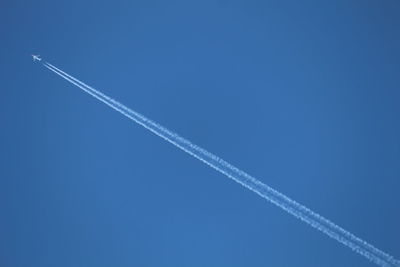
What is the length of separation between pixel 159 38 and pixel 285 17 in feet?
8.95

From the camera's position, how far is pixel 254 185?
831 centimetres

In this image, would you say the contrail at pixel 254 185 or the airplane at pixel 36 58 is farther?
the airplane at pixel 36 58

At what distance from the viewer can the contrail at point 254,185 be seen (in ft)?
26.2

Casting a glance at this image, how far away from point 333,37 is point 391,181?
125 inches

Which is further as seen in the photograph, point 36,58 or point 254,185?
point 36,58

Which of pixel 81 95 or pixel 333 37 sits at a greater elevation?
pixel 333 37

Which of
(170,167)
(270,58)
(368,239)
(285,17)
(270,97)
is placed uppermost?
(285,17)

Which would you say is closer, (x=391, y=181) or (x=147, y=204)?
(x=391, y=181)

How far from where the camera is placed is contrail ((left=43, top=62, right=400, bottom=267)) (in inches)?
314

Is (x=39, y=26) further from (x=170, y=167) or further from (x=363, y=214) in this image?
(x=363, y=214)

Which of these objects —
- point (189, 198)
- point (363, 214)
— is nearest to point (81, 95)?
point (189, 198)

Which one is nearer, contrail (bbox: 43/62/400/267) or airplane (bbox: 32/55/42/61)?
contrail (bbox: 43/62/400/267)

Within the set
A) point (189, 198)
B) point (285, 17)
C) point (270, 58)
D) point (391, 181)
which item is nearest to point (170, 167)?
point (189, 198)

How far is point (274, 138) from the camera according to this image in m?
8.34
